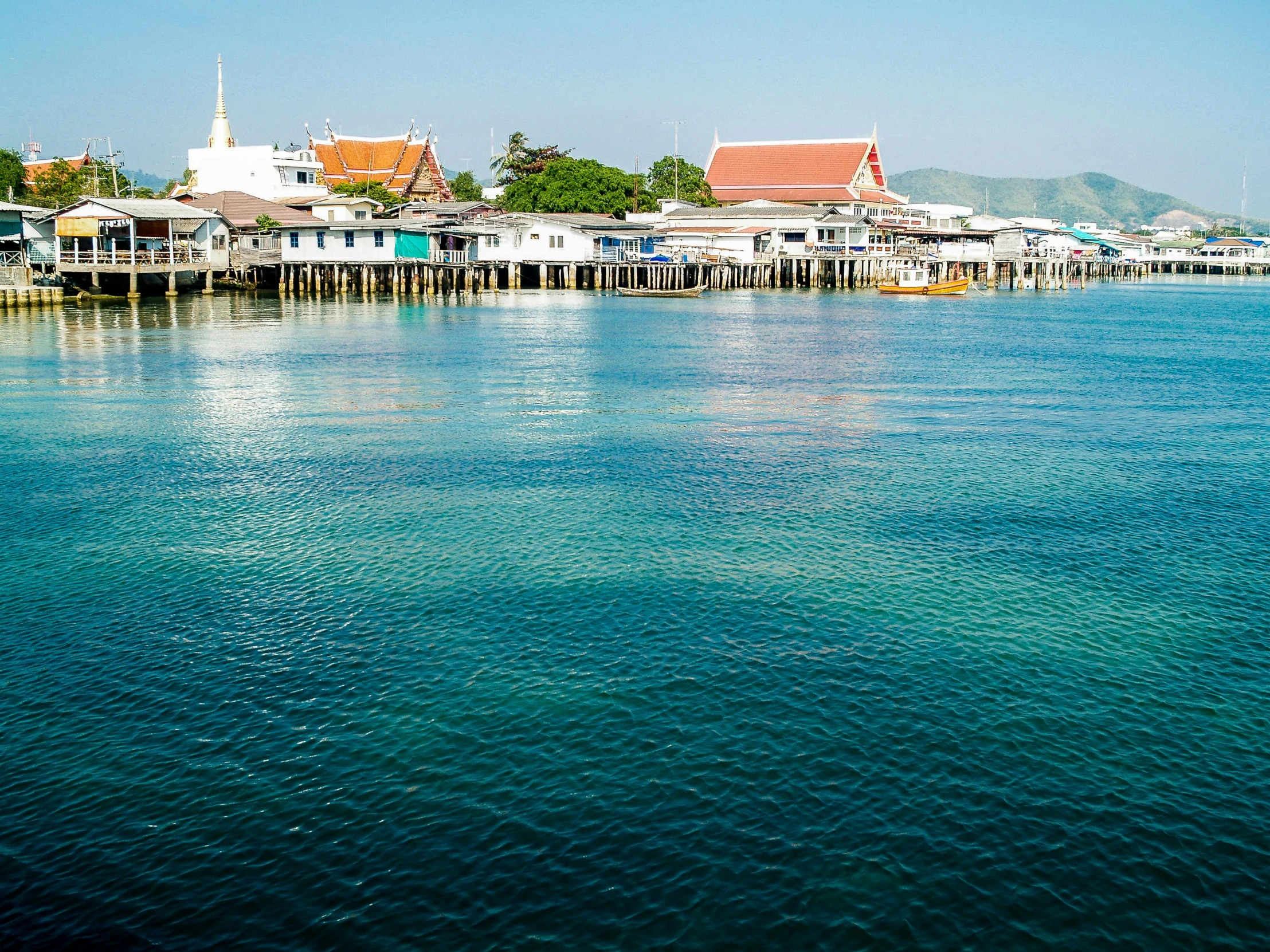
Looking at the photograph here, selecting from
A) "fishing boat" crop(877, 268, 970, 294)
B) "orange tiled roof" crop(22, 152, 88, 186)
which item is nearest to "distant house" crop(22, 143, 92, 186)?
"orange tiled roof" crop(22, 152, 88, 186)

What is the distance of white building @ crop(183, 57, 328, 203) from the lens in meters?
80.6

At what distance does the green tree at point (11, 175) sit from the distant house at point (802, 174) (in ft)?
174

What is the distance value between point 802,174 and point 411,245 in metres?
43.4

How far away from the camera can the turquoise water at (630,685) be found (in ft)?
24.6

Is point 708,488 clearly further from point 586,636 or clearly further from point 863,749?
point 863,749

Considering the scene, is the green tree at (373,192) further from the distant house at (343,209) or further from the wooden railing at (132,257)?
the wooden railing at (132,257)

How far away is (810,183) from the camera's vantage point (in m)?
95.4

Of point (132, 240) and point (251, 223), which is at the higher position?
point (251, 223)

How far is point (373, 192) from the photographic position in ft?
265

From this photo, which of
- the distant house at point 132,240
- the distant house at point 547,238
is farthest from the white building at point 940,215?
the distant house at point 132,240

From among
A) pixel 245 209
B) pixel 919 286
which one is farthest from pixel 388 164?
pixel 919 286

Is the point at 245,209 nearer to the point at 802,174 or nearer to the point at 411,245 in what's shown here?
the point at 411,245

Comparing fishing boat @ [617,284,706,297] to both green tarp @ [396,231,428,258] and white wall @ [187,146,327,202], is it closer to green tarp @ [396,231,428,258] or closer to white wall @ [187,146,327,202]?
green tarp @ [396,231,428,258]

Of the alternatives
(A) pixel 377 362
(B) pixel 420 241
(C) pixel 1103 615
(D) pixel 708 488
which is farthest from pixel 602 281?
(C) pixel 1103 615
